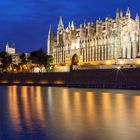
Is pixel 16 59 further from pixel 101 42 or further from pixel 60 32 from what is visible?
pixel 101 42

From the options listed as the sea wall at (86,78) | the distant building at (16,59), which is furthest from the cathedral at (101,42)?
the distant building at (16,59)

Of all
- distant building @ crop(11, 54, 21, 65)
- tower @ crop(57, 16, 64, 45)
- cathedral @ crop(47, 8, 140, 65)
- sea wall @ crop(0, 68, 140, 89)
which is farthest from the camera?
distant building @ crop(11, 54, 21, 65)

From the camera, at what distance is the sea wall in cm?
4500

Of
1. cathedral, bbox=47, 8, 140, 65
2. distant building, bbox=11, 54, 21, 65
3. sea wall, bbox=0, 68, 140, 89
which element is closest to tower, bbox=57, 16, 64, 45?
cathedral, bbox=47, 8, 140, 65

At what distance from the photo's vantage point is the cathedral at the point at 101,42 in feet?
249

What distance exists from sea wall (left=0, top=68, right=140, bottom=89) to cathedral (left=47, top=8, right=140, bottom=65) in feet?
65.6

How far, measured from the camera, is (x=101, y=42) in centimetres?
8425

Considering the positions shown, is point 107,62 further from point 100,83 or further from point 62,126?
point 62,126

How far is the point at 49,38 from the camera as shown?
352ft

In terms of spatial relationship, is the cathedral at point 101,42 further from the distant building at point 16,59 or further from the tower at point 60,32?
the distant building at point 16,59

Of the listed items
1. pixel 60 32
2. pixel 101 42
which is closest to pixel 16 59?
pixel 60 32

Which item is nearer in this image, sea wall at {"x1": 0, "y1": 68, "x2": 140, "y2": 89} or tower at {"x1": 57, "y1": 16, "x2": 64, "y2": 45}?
sea wall at {"x1": 0, "y1": 68, "x2": 140, "y2": 89}

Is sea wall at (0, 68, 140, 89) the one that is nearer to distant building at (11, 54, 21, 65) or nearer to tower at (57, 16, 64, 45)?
tower at (57, 16, 64, 45)

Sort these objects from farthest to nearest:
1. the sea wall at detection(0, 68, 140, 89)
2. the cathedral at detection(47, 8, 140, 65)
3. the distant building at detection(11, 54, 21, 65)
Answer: the distant building at detection(11, 54, 21, 65)
the cathedral at detection(47, 8, 140, 65)
the sea wall at detection(0, 68, 140, 89)
